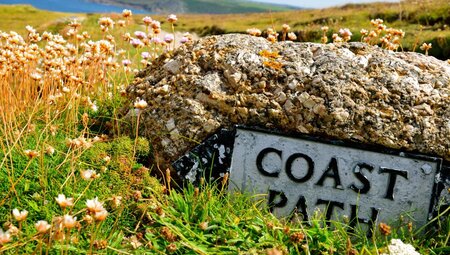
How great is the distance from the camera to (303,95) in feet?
14.3

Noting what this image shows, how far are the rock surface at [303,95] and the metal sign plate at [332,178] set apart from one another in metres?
0.12

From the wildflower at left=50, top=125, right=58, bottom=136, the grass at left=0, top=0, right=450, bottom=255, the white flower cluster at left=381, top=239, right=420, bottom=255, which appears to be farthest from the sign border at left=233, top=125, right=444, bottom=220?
the wildflower at left=50, top=125, right=58, bottom=136

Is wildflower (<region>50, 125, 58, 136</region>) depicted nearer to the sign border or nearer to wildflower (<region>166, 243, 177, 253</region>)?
wildflower (<region>166, 243, 177, 253</region>)

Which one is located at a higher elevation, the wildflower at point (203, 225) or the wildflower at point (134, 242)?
the wildflower at point (203, 225)

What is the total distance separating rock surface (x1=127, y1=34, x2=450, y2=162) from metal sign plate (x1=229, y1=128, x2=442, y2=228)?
121mm

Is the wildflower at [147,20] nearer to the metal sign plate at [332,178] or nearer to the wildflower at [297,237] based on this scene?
the metal sign plate at [332,178]

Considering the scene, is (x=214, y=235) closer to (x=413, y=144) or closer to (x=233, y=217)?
(x=233, y=217)

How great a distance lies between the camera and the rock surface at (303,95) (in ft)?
13.8

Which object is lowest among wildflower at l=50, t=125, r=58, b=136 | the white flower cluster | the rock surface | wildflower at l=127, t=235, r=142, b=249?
wildflower at l=127, t=235, r=142, b=249

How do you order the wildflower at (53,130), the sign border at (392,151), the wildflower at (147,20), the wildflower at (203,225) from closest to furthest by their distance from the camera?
the wildflower at (203,225)
the sign border at (392,151)
the wildflower at (53,130)
the wildflower at (147,20)

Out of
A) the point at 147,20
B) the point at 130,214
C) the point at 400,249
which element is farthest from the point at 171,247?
the point at 147,20

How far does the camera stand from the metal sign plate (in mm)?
4188

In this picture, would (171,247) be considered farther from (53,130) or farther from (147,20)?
(147,20)

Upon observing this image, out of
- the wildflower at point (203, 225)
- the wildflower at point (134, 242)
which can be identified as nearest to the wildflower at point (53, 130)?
the wildflower at point (134, 242)
